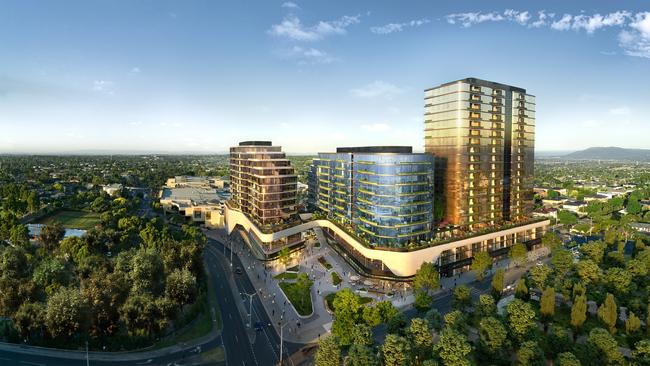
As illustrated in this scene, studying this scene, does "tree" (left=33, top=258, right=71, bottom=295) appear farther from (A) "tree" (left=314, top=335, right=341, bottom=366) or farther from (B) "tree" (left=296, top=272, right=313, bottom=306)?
(A) "tree" (left=314, top=335, right=341, bottom=366)

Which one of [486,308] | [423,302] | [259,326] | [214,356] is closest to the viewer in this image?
[214,356]

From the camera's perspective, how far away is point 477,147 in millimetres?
120875

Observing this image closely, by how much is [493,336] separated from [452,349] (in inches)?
439

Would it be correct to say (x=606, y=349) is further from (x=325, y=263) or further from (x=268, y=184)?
(x=268, y=184)

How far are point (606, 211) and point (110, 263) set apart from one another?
713 feet

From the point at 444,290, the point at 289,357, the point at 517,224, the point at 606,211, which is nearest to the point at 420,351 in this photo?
the point at 289,357

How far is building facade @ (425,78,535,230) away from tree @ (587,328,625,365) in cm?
6160

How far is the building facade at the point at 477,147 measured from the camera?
119 m

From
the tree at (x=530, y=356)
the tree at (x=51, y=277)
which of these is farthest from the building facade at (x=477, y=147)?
the tree at (x=51, y=277)

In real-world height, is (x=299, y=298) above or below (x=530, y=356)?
below

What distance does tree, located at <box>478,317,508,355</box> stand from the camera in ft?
198

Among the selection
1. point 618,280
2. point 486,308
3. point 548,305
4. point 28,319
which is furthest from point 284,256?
point 618,280

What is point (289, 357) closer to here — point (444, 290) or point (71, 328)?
point (71, 328)

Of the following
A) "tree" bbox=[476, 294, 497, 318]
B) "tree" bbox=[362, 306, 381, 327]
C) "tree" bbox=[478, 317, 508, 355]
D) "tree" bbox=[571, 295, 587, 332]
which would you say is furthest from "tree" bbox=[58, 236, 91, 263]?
"tree" bbox=[571, 295, 587, 332]
